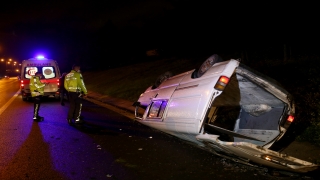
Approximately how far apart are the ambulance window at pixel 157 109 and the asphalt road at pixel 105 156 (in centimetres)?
64

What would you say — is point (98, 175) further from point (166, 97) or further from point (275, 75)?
point (275, 75)

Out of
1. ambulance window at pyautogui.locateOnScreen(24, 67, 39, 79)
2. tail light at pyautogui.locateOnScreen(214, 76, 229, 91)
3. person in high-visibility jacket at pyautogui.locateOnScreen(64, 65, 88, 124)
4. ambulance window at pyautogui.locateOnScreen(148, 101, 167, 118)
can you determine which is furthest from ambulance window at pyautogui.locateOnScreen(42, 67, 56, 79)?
tail light at pyautogui.locateOnScreen(214, 76, 229, 91)

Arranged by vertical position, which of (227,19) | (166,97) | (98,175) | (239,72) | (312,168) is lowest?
(98,175)

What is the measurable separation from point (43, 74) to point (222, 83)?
12371mm

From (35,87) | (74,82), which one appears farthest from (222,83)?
(35,87)

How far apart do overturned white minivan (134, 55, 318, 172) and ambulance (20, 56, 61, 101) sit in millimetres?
9145

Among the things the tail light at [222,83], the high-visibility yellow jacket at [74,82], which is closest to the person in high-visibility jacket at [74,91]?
the high-visibility yellow jacket at [74,82]

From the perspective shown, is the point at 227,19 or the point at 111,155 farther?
the point at 227,19

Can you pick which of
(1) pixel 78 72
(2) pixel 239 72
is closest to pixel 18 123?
(1) pixel 78 72

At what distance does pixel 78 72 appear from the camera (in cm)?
914

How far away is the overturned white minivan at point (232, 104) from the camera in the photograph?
4367 millimetres

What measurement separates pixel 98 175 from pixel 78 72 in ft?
16.5

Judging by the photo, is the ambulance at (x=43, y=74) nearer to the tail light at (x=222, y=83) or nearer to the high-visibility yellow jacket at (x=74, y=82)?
the high-visibility yellow jacket at (x=74, y=82)

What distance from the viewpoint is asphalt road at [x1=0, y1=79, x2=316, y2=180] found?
470 centimetres
